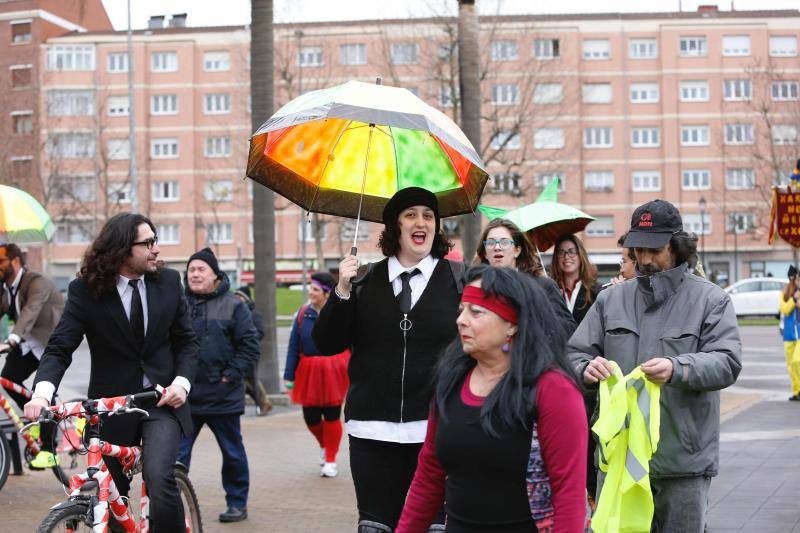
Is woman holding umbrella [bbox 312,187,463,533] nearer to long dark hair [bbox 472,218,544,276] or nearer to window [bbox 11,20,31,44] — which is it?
long dark hair [bbox 472,218,544,276]

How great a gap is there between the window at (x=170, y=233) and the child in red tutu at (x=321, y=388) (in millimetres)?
68594

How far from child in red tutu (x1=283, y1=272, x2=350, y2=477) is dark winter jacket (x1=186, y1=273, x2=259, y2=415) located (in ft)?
5.58

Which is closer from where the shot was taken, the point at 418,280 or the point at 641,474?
the point at 641,474

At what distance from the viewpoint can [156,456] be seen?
598 centimetres

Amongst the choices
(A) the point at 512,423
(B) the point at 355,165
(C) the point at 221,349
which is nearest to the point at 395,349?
(B) the point at 355,165

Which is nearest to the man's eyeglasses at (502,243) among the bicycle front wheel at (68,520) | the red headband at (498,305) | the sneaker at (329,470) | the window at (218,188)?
the bicycle front wheel at (68,520)

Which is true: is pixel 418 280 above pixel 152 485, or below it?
above

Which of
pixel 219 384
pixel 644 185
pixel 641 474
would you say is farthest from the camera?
pixel 644 185

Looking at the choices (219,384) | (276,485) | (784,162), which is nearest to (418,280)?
(219,384)

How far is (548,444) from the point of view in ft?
11.8

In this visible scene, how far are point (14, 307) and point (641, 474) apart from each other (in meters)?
7.25

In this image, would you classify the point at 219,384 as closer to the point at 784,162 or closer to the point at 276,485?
the point at 276,485

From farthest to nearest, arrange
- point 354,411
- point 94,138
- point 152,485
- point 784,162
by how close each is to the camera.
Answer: point 94,138 < point 784,162 < point 152,485 < point 354,411

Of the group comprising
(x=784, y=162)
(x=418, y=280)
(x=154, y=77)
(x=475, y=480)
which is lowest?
(x=475, y=480)
